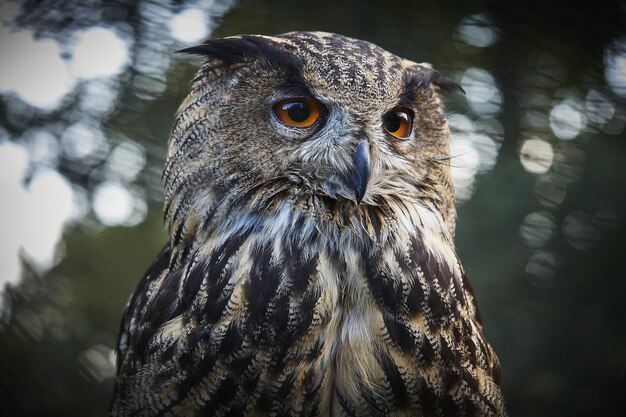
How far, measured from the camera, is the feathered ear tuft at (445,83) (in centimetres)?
129

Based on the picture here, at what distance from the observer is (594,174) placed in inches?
59.1

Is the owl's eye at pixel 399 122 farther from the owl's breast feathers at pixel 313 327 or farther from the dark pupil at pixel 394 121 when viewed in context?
the owl's breast feathers at pixel 313 327

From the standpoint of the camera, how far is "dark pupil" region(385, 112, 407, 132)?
3.88ft

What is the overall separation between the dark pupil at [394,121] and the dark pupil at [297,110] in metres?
0.20

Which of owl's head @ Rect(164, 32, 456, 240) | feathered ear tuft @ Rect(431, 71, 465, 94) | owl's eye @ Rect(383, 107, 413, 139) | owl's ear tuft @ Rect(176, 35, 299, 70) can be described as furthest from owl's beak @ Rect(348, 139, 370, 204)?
feathered ear tuft @ Rect(431, 71, 465, 94)

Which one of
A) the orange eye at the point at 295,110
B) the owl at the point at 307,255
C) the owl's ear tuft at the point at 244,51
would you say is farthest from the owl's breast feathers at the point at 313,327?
the owl's ear tuft at the point at 244,51

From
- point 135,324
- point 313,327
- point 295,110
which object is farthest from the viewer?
point 135,324

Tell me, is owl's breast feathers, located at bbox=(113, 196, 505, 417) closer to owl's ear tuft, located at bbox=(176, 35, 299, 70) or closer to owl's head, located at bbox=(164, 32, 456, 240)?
owl's head, located at bbox=(164, 32, 456, 240)

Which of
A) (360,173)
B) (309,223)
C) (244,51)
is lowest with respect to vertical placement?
(309,223)

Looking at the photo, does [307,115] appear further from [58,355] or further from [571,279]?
[571,279]

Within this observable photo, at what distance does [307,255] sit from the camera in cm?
106

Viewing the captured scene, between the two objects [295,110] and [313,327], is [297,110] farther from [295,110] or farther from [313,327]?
[313,327]

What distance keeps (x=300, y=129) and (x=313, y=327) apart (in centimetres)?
45

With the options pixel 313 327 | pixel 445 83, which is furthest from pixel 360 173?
pixel 445 83
